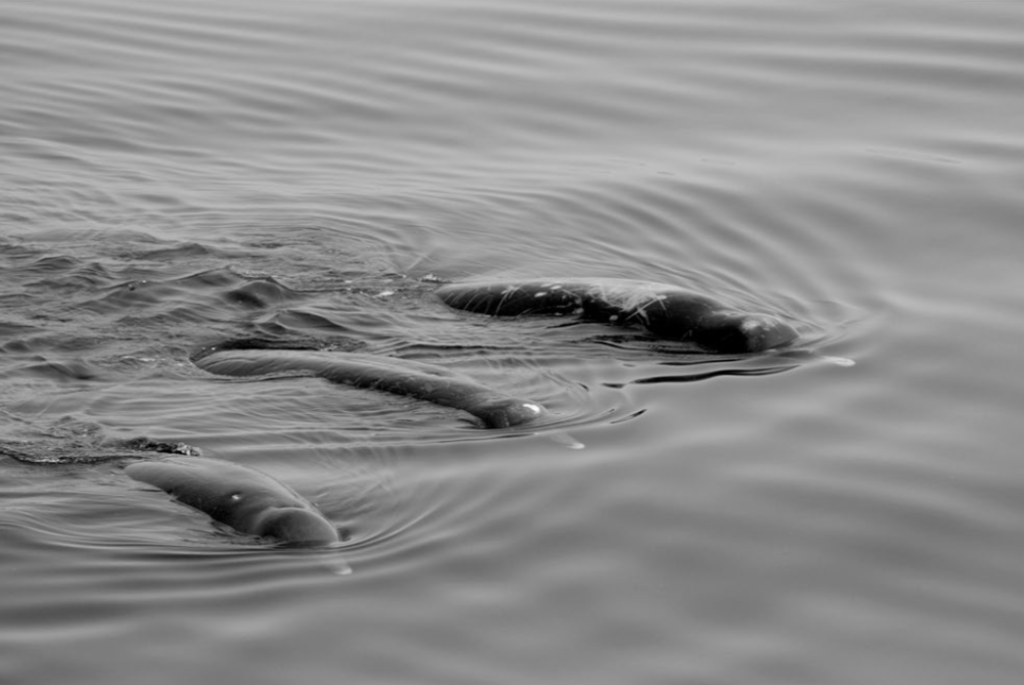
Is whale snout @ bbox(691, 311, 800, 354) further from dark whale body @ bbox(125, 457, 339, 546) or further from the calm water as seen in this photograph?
dark whale body @ bbox(125, 457, 339, 546)

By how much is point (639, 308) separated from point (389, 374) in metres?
2.42

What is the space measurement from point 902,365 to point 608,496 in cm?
330

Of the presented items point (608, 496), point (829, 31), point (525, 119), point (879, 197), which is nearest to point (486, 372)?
point (608, 496)

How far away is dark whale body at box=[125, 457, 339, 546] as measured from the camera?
9.08 metres

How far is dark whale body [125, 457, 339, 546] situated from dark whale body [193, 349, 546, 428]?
1649 mm

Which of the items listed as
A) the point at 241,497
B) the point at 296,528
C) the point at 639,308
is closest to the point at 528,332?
the point at 639,308

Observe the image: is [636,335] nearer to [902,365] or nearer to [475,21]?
[902,365]

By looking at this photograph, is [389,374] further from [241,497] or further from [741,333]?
[741,333]

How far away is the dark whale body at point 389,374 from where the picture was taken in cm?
1098

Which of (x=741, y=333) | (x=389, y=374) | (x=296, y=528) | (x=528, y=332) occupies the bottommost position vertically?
(x=296, y=528)

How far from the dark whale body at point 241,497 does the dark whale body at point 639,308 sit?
3851mm

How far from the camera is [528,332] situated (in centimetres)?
1288

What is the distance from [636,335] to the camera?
1287cm

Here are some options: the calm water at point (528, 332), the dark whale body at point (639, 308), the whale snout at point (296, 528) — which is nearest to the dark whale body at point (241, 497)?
the whale snout at point (296, 528)
